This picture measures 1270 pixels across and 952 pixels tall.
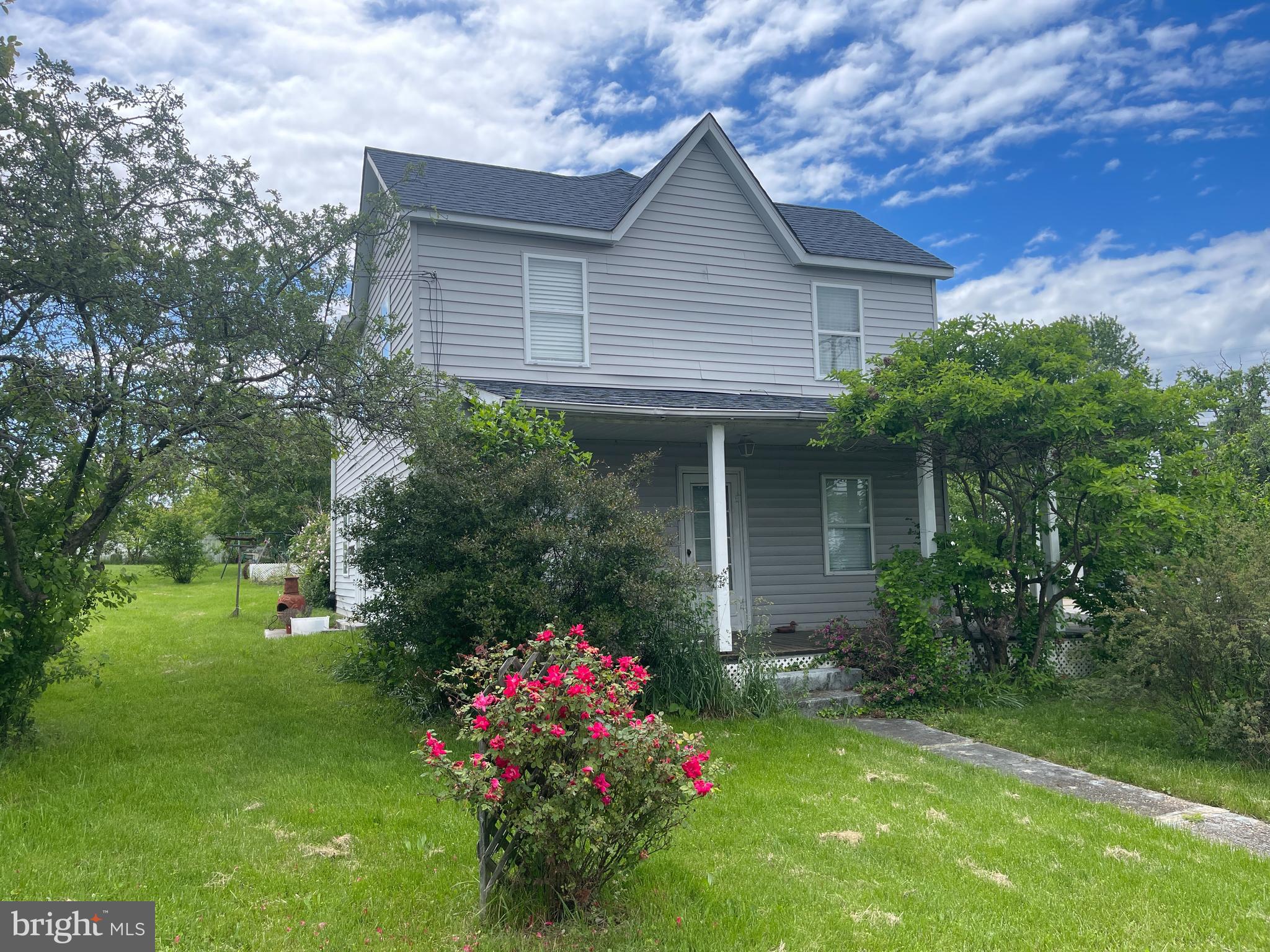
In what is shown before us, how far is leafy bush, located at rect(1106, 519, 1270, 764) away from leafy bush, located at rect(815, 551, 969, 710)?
2063 mm

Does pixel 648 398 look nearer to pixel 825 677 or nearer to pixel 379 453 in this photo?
pixel 825 677

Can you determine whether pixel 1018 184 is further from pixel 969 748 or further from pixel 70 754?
pixel 70 754

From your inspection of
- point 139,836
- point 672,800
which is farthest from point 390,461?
point 672,800

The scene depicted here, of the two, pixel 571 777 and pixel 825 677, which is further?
pixel 825 677

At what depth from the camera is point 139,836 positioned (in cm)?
474

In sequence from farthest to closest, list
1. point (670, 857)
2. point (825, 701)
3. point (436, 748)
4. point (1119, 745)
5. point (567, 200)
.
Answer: point (567, 200)
point (825, 701)
point (1119, 745)
point (670, 857)
point (436, 748)

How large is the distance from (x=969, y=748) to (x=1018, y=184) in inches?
517

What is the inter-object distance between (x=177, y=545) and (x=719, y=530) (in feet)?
89.9

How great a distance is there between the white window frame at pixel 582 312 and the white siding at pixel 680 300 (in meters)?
0.05

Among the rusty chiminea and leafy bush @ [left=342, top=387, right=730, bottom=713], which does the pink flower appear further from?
the rusty chiminea

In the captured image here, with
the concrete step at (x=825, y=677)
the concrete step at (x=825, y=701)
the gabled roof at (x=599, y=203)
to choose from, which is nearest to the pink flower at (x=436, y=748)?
the concrete step at (x=825, y=701)

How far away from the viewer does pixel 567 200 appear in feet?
40.8

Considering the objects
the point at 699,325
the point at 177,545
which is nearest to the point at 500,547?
the point at 699,325

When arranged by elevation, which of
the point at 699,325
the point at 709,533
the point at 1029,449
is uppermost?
the point at 699,325
